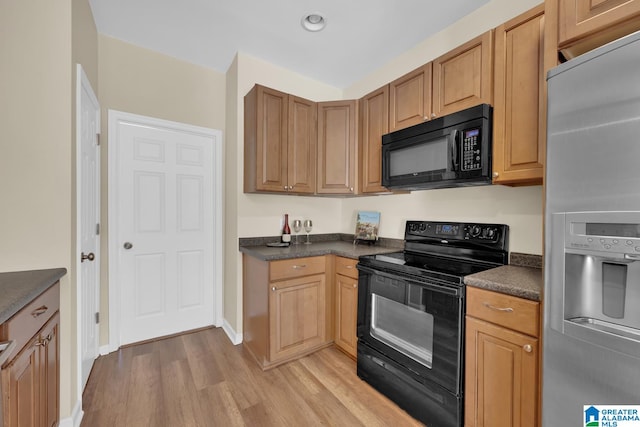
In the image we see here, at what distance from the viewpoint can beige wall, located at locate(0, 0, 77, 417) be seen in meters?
1.39

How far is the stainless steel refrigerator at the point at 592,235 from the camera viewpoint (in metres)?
0.83

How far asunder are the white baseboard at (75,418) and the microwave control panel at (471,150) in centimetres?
275

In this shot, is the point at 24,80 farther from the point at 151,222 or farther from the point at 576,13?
the point at 576,13

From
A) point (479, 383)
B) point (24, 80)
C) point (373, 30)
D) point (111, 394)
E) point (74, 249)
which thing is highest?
point (373, 30)

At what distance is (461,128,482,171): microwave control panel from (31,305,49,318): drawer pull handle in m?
2.35

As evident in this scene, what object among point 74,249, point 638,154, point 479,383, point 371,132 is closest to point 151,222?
point 74,249

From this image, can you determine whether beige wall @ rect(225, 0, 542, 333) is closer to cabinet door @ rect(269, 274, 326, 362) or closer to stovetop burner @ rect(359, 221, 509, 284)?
stovetop burner @ rect(359, 221, 509, 284)

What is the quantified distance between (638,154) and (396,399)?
5.77 ft

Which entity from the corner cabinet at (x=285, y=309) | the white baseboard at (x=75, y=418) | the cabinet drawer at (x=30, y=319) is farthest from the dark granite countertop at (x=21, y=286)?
the corner cabinet at (x=285, y=309)

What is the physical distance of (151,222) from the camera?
2.57 metres

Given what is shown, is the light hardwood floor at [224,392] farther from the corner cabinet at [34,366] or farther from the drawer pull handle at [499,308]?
the drawer pull handle at [499,308]

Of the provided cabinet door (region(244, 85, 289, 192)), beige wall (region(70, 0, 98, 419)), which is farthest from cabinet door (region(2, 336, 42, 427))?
cabinet door (region(244, 85, 289, 192))

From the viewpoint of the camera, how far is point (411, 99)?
212cm

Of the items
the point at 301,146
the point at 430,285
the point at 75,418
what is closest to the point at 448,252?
the point at 430,285
